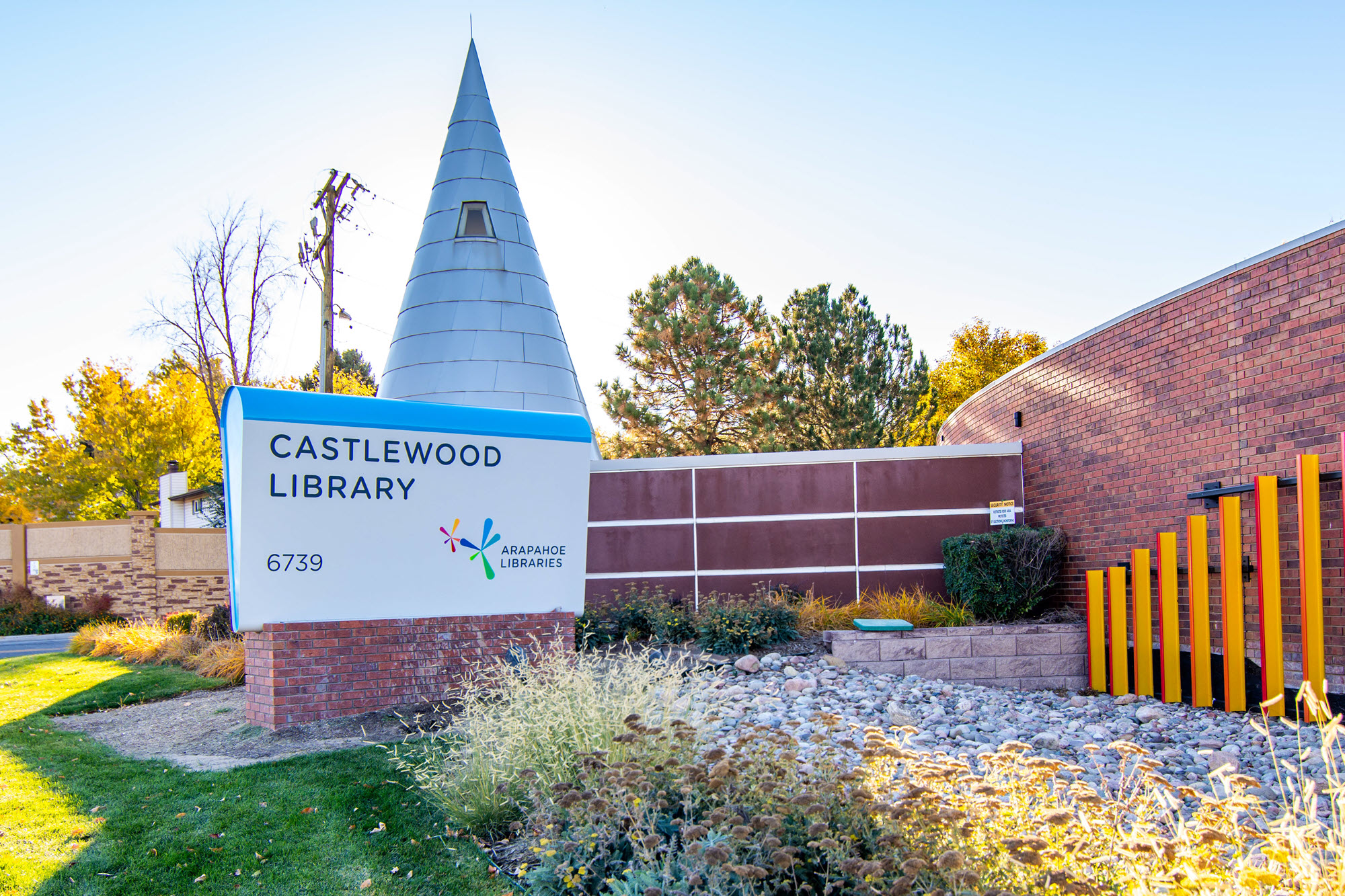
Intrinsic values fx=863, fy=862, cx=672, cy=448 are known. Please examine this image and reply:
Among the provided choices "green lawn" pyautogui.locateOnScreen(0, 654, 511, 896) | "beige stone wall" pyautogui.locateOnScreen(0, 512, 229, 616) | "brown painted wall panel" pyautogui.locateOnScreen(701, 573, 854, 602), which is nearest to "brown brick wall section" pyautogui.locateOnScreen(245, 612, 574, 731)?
"green lawn" pyautogui.locateOnScreen(0, 654, 511, 896)

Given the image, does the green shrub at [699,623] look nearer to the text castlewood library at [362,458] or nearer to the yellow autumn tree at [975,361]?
the text castlewood library at [362,458]

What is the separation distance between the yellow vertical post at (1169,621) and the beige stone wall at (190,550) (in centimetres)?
1859

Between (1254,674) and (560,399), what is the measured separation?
8616 mm

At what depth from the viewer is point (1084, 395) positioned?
984 cm

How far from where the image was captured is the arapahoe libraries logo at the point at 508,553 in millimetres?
7816

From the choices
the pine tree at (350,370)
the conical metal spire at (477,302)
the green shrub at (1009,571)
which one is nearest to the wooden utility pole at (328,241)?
the conical metal spire at (477,302)

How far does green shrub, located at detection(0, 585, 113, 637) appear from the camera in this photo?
18.1 metres

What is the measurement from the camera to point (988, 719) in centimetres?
717

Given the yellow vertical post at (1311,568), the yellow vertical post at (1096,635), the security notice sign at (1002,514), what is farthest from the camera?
the security notice sign at (1002,514)

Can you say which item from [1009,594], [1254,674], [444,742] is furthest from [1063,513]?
[444,742]

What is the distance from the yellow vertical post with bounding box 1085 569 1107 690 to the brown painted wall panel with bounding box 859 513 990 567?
8.34 ft

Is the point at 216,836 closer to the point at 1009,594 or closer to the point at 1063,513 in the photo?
the point at 1009,594

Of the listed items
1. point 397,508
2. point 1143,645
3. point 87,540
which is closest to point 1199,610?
point 1143,645

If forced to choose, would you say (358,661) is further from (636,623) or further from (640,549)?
(640,549)
